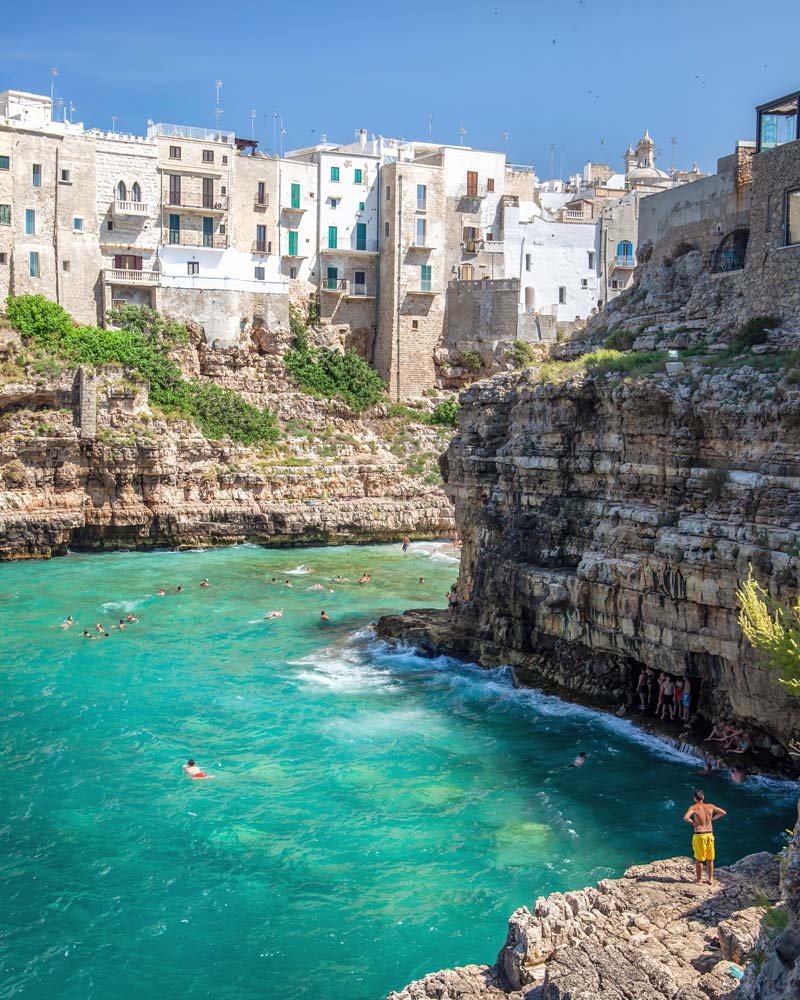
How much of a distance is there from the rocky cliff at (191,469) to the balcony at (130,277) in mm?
3865

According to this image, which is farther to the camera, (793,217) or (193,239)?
(193,239)

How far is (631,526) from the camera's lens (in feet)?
82.6

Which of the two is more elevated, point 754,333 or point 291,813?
point 754,333

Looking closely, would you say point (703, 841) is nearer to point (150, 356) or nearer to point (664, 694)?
point (664, 694)

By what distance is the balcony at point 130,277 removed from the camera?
5412 centimetres

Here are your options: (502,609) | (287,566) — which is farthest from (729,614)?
(287,566)

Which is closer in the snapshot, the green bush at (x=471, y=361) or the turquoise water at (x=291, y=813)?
the turquoise water at (x=291, y=813)

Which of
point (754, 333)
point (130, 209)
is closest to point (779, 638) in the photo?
Result: point (754, 333)

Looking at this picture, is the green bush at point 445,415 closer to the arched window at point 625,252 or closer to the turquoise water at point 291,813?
the arched window at point 625,252

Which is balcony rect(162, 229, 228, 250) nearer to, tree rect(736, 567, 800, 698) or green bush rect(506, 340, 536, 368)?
green bush rect(506, 340, 536, 368)

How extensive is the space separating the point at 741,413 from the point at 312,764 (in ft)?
38.8

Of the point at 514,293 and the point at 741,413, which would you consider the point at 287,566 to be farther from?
the point at 741,413

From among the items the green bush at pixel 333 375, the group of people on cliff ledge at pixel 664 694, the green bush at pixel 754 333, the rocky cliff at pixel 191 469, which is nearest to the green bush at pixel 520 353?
the rocky cliff at pixel 191 469

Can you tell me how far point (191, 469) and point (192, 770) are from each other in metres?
29.7
